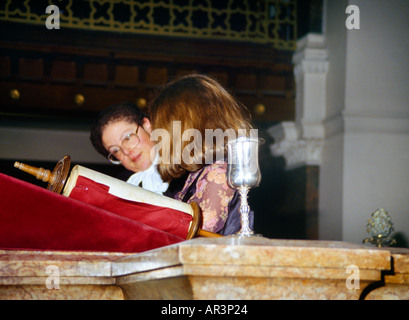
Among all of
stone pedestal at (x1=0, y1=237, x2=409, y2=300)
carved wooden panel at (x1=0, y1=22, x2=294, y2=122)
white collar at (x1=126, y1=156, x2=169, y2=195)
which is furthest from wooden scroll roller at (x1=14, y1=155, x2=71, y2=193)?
carved wooden panel at (x1=0, y1=22, x2=294, y2=122)

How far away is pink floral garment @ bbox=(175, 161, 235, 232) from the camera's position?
76.4 inches

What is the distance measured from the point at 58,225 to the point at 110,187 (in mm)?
207

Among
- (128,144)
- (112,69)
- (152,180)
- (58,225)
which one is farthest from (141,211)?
(112,69)

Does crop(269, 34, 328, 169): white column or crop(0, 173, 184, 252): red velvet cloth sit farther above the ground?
crop(269, 34, 328, 169): white column

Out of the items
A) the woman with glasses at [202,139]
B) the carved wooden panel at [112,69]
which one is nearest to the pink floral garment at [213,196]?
the woman with glasses at [202,139]

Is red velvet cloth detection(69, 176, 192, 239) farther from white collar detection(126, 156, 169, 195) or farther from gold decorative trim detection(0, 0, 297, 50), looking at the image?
gold decorative trim detection(0, 0, 297, 50)

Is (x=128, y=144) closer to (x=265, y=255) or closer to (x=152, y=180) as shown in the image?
(x=152, y=180)

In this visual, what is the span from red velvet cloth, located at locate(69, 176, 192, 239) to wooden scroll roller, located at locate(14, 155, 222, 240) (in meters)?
0.01

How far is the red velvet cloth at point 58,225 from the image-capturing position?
5.05 feet

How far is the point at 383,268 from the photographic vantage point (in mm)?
1260

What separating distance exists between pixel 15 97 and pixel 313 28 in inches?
104

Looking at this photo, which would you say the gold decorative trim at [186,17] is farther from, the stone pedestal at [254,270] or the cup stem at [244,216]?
the stone pedestal at [254,270]

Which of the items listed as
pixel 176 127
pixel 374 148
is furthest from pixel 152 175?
pixel 374 148

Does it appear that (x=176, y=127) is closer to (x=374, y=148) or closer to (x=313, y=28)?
(x=374, y=148)
